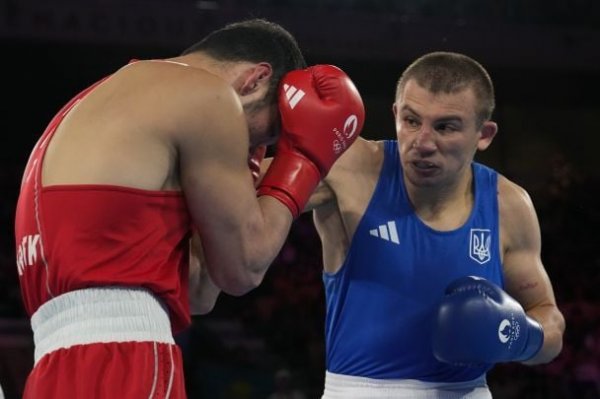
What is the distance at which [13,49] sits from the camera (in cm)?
1043

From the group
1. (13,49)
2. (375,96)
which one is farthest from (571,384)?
(13,49)

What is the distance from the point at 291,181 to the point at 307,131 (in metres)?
0.14

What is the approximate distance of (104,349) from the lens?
1961 millimetres

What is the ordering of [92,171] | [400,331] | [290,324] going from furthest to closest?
[290,324] < [400,331] < [92,171]

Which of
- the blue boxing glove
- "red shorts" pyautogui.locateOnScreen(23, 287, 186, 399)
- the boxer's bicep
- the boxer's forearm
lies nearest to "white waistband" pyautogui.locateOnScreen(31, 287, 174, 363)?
"red shorts" pyautogui.locateOnScreen(23, 287, 186, 399)

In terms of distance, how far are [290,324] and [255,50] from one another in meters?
6.12

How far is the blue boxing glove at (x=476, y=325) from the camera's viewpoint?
2.72 meters

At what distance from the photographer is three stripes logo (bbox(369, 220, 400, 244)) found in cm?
298

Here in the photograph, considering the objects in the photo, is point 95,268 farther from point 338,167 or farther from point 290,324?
point 290,324

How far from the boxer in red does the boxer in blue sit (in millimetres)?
879

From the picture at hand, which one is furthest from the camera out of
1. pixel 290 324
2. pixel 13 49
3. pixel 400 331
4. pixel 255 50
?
pixel 13 49

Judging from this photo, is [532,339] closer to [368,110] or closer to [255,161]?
[255,161]

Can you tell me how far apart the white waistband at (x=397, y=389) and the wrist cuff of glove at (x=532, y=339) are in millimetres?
190

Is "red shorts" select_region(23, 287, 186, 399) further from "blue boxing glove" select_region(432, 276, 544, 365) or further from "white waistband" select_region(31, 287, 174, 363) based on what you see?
"blue boxing glove" select_region(432, 276, 544, 365)
